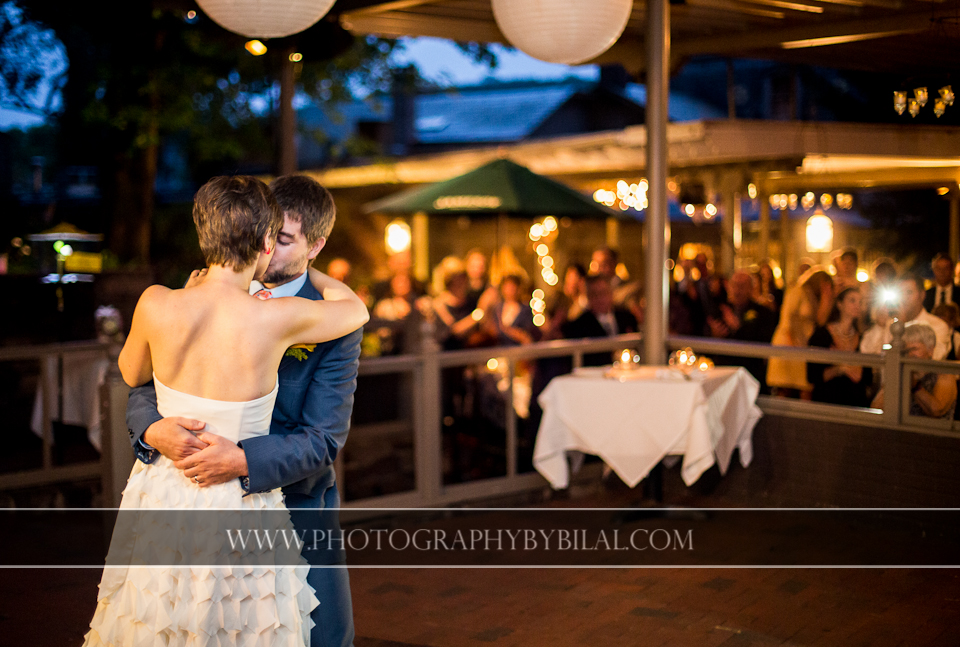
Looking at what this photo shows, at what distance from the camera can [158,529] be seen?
7.27 feet

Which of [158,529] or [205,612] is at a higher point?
[158,529]

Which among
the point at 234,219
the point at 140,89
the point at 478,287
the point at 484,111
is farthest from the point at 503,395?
the point at 484,111

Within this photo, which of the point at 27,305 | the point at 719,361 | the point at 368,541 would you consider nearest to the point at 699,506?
the point at 719,361

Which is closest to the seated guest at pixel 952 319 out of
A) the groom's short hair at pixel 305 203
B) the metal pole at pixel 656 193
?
the metal pole at pixel 656 193

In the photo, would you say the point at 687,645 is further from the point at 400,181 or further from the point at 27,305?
the point at 400,181

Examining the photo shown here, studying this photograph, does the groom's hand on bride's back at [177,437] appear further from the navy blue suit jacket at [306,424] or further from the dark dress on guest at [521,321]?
the dark dress on guest at [521,321]

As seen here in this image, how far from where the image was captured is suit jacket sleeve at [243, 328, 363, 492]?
2229mm

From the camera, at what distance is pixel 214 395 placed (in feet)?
7.23

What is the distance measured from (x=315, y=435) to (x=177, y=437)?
0.35 metres

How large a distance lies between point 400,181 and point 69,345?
28.5ft

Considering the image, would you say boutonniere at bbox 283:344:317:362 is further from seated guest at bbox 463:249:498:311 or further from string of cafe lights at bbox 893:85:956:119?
seated guest at bbox 463:249:498:311

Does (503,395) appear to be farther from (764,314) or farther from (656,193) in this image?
(764,314)

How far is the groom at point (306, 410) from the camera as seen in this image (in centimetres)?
228

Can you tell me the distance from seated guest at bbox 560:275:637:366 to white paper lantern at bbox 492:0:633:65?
6.95 ft
